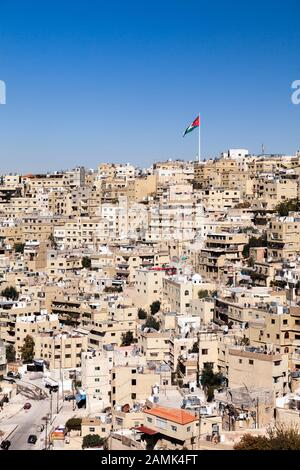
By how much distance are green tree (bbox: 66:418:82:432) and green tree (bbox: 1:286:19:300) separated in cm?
509

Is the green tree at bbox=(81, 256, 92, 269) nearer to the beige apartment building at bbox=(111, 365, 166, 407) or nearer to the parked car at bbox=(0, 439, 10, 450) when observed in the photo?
the beige apartment building at bbox=(111, 365, 166, 407)

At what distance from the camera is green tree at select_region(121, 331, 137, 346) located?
10250 mm

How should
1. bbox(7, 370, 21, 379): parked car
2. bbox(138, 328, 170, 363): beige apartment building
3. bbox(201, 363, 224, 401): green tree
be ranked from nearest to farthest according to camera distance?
bbox(201, 363, 224, 401): green tree
bbox(138, 328, 170, 363): beige apartment building
bbox(7, 370, 21, 379): parked car

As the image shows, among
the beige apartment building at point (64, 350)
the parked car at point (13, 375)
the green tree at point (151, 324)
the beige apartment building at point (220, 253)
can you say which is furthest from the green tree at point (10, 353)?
the beige apartment building at point (220, 253)

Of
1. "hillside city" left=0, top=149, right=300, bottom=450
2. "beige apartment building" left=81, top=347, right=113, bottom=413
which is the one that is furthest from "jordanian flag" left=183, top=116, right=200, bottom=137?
"beige apartment building" left=81, top=347, right=113, bottom=413

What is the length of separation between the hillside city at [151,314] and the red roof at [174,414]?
0.05 ft

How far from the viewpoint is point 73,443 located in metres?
7.18

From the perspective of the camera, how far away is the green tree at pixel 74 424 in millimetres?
7604

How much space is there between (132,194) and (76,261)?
5.57 meters

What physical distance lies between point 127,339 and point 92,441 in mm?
3273

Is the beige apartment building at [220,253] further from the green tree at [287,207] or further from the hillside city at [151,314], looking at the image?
the green tree at [287,207]

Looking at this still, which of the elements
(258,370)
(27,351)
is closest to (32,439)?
(258,370)

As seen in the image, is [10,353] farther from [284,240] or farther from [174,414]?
[284,240]

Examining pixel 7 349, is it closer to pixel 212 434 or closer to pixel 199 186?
pixel 212 434
